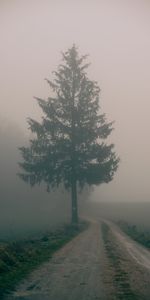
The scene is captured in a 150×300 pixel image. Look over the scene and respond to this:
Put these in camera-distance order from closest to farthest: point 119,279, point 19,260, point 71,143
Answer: point 119,279 → point 19,260 → point 71,143

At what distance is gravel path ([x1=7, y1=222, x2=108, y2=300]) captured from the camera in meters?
11.1

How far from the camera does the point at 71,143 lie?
4006 cm

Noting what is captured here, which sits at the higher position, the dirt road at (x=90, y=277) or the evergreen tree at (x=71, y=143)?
the evergreen tree at (x=71, y=143)

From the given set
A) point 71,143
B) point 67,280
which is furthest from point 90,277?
point 71,143

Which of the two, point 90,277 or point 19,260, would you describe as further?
point 19,260

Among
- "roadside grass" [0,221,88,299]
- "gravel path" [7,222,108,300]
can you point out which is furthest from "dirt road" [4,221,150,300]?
"roadside grass" [0,221,88,299]

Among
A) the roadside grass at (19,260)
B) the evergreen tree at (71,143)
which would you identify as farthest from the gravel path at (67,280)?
the evergreen tree at (71,143)

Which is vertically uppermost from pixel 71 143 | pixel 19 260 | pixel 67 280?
pixel 71 143

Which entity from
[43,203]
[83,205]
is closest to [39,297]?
[43,203]

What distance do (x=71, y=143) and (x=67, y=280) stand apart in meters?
27.4

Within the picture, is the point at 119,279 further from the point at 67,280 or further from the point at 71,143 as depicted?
the point at 71,143

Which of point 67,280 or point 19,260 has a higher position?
point 19,260

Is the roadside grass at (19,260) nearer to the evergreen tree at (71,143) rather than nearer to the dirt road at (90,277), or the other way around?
the dirt road at (90,277)

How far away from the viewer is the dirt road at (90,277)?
1119cm
